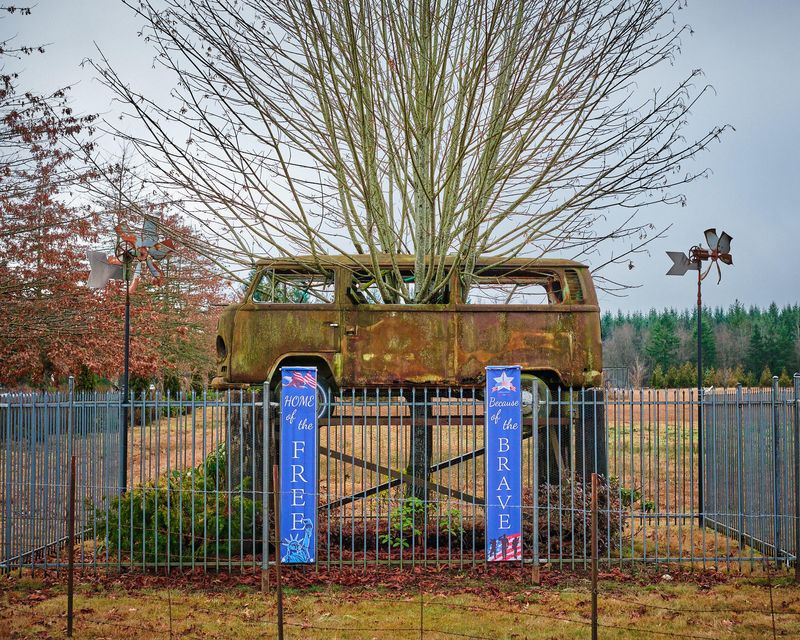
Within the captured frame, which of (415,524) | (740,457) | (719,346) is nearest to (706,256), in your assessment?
(740,457)

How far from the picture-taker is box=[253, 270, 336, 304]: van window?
10.8 meters

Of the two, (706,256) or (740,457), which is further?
(706,256)

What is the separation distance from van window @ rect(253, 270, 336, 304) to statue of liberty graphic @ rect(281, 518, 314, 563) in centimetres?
310

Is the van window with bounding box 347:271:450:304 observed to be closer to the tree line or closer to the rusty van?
the rusty van

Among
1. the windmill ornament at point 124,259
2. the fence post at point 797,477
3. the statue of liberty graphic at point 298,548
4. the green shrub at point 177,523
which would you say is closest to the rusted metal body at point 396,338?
the windmill ornament at point 124,259

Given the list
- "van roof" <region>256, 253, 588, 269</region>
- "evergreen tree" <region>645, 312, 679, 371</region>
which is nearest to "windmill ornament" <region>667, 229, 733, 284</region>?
"van roof" <region>256, 253, 588, 269</region>

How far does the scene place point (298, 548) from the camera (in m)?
A: 8.84

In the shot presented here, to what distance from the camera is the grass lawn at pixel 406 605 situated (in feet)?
23.5

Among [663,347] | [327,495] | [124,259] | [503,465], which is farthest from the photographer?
[663,347]

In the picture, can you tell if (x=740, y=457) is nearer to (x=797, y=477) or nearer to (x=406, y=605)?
(x=797, y=477)

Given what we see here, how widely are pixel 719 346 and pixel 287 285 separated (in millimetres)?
74299

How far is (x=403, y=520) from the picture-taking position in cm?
980

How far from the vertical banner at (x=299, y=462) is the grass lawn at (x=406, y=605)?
39 centimetres

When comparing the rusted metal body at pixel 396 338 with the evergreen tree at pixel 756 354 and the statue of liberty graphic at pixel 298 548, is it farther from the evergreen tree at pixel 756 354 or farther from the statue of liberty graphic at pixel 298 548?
the evergreen tree at pixel 756 354
